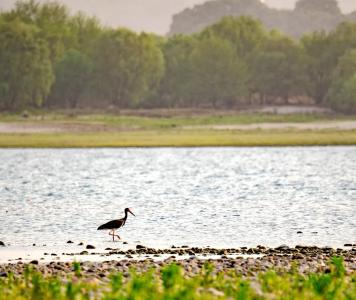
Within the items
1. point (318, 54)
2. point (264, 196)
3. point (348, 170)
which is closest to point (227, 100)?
point (318, 54)

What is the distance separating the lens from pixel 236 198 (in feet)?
111

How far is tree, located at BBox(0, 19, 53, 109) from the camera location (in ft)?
342

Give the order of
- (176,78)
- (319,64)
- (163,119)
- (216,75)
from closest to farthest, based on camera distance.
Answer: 1. (163,119)
2. (216,75)
3. (176,78)
4. (319,64)

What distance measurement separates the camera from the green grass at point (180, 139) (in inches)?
2726

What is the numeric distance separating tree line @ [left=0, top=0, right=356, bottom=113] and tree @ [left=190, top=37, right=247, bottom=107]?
0.11 meters

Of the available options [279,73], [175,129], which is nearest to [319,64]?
[279,73]

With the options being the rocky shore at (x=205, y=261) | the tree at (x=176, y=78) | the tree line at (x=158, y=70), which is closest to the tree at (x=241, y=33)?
the tree line at (x=158, y=70)

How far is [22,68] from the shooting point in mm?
106062

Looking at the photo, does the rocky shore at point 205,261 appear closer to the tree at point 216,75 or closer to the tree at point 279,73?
the tree at point 216,75

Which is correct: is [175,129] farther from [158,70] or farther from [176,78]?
[176,78]

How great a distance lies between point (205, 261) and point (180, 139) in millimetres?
54960

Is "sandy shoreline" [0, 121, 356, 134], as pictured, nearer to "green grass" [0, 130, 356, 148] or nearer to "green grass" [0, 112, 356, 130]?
"green grass" [0, 112, 356, 130]

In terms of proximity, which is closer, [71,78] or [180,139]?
[180,139]

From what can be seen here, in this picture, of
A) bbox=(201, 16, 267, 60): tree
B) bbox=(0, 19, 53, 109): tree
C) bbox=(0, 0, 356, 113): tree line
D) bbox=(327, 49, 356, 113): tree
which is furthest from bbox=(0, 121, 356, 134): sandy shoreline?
bbox=(201, 16, 267, 60): tree
